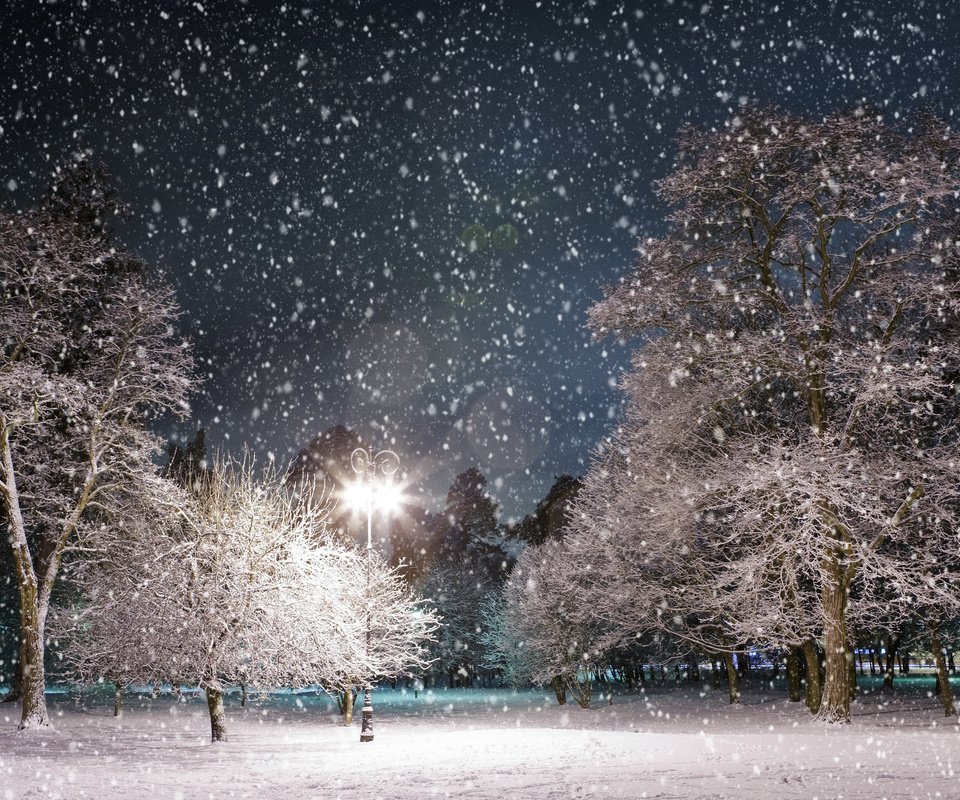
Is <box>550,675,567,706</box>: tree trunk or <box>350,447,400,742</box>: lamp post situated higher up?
<box>350,447,400,742</box>: lamp post

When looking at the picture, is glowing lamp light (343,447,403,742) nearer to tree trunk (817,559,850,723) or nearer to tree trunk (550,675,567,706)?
tree trunk (817,559,850,723)

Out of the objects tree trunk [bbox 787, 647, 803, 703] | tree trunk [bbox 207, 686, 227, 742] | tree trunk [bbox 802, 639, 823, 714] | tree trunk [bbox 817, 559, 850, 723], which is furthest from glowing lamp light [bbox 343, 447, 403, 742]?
tree trunk [bbox 787, 647, 803, 703]

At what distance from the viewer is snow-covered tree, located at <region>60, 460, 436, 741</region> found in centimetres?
1420

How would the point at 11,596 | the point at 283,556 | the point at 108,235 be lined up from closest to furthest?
the point at 283,556
the point at 108,235
the point at 11,596

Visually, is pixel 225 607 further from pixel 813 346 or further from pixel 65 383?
pixel 813 346

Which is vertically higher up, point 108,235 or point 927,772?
point 108,235

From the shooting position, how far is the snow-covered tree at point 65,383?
17312mm

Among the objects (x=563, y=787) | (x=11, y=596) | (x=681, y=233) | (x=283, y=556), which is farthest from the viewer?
(x=11, y=596)

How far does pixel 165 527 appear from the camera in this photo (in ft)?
54.1

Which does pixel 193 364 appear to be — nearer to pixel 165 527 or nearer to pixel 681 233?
pixel 165 527

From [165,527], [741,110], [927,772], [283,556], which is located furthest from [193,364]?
[927,772]

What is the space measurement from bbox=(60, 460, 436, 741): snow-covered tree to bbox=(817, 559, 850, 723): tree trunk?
9576 mm

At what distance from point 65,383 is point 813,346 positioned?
53.7 feet

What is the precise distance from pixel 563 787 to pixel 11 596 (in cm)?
3735
